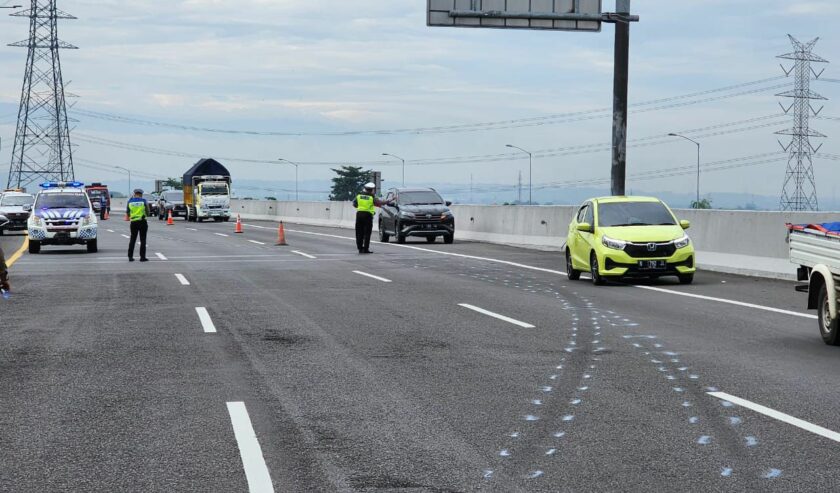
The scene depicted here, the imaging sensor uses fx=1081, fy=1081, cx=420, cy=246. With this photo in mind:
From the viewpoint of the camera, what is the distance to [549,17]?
87.6ft

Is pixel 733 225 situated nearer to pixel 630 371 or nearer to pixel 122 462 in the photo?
pixel 630 371

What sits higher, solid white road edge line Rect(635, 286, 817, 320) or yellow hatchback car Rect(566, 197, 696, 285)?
yellow hatchback car Rect(566, 197, 696, 285)

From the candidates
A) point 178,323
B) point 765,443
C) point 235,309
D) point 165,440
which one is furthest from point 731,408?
point 235,309

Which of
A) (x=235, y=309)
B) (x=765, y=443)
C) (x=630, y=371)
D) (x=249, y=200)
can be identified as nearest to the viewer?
(x=765, y=443)

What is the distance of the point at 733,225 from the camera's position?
21.8 metres

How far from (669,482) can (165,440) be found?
3059 mm

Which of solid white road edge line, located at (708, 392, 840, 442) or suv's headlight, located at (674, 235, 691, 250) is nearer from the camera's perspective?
solid white road edge line, located at (708, 392, 840, 442)

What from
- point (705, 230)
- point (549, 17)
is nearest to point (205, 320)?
point (705, 230)

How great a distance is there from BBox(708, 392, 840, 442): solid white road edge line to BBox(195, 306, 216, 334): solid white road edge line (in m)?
6.13

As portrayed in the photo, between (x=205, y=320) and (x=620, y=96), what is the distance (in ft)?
54.0

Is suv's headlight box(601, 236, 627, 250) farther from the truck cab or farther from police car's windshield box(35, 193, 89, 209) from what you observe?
A: the truck cab

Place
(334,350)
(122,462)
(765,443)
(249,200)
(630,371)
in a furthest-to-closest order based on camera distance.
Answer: (249,200), (334,350), (630,371), (765,443), (122,462)

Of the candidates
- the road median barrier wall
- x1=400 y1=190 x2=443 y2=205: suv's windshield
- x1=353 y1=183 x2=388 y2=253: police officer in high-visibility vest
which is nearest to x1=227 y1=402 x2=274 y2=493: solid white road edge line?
the road median barrier wall

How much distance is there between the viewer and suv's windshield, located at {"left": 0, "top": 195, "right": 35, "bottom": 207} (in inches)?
1806
